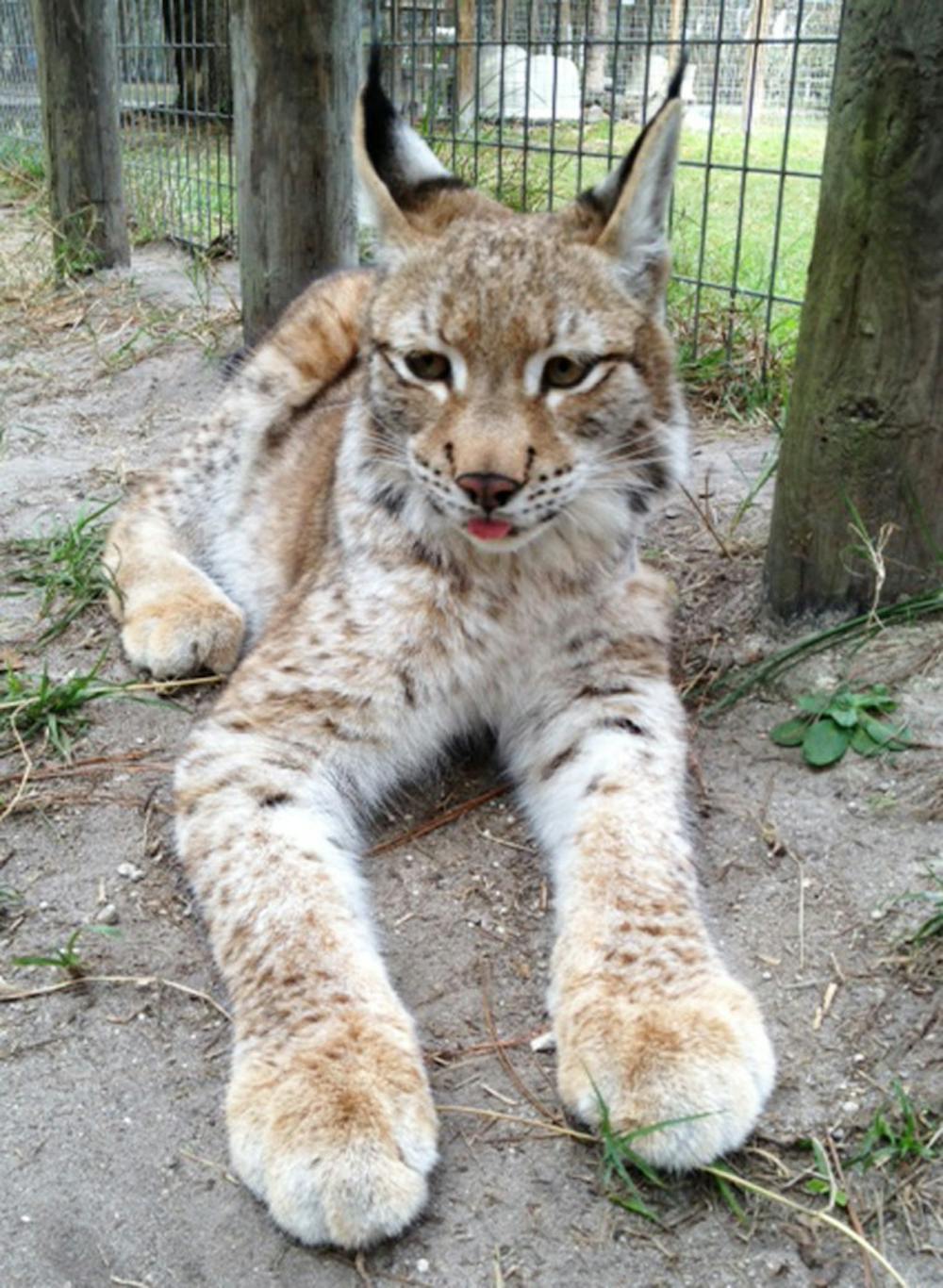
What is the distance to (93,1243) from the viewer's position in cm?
165

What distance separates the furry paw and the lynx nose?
34.7 inches

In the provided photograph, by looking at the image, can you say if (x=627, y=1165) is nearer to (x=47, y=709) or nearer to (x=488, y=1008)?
(x=488, y=1008)

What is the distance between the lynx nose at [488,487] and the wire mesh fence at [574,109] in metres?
2.07

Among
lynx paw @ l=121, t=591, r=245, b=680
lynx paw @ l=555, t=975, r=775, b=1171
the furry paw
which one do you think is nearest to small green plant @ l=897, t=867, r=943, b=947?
lynx paw @ l=555, t=975, r=775, b=1171

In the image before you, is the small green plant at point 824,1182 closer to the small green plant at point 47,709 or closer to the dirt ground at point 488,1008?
the dirt ground at point 488,1008

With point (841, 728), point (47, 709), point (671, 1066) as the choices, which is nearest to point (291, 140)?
point (47, 709)

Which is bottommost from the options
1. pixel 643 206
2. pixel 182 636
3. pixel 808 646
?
pixel 182 636

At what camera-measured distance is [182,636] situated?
303 cm

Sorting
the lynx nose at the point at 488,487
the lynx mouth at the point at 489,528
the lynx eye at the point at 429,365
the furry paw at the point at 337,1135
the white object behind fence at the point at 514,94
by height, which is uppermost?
the white object behind fence at the point at 514,94

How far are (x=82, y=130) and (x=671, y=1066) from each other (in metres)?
5.60

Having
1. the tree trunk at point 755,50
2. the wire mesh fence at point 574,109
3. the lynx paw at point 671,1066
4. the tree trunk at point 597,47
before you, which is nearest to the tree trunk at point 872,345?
the lynx paw at point 671,1066

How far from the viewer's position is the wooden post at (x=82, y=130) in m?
5.95

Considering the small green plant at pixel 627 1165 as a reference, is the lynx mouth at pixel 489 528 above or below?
above

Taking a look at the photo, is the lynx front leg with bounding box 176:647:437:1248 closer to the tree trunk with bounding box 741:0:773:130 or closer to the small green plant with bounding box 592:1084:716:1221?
the small green plant with bounding box 592:1084:716:1221
